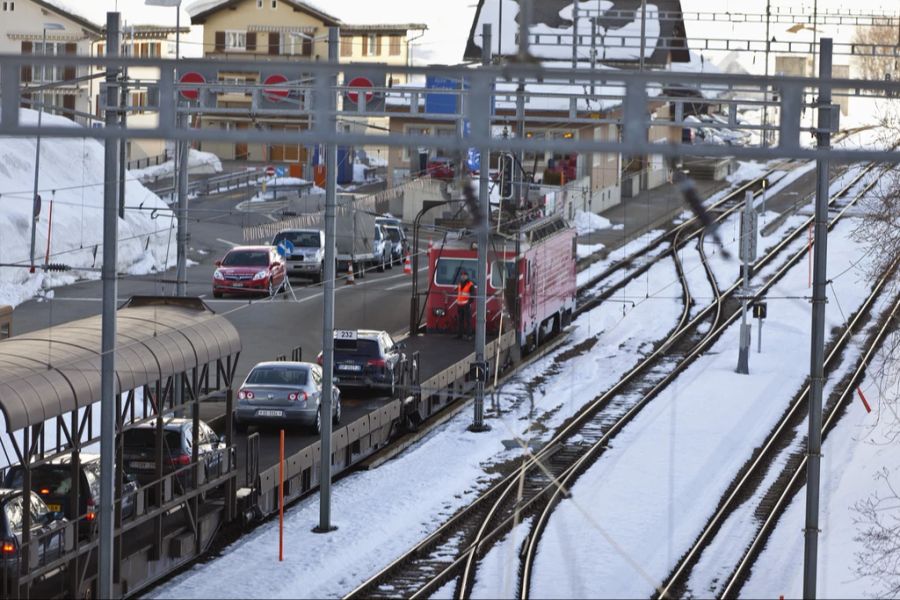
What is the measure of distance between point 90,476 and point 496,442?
10.1 m

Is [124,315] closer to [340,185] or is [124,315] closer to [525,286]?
[525,286]

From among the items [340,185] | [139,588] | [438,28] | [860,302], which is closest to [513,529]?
[139,588]

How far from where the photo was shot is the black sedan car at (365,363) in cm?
2625

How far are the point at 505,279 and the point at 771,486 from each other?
9.61 meters

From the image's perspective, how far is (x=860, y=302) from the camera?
39.2m

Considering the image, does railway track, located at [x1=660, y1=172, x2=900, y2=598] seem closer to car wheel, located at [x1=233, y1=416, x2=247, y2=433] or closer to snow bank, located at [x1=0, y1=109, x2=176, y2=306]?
car wheel, located at [x1=233, y1=416, x2=247, y2=433]

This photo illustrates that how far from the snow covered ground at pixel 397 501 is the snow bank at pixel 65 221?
12.6 meters

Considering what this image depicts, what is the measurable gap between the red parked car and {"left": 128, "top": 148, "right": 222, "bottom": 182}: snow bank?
25.1 metres

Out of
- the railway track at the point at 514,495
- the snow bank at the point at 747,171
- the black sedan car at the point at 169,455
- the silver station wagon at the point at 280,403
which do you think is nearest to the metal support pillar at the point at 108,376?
the black sedan car at the point at 169,455

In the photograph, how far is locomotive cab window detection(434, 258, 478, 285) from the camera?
107 feet

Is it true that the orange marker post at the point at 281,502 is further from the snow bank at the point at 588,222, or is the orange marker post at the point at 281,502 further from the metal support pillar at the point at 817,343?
the snow bank at the point at 588,222

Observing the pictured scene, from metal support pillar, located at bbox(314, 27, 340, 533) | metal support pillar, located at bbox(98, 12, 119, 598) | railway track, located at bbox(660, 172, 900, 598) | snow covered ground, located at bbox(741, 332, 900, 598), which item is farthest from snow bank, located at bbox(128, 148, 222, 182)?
metal support pillar, located at bbox(98, 12, 119, 598)

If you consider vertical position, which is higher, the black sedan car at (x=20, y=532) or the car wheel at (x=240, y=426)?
the black sedan car at (x=20, y=532)

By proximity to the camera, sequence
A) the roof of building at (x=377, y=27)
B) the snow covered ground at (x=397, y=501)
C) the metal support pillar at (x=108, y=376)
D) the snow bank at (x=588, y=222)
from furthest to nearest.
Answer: the roof of building at (x=377, y=27), the snow bank at (x=588, y=222), the snow covered ground at (x=397, y=501), the metal support pillar at (x=108, y=376)
